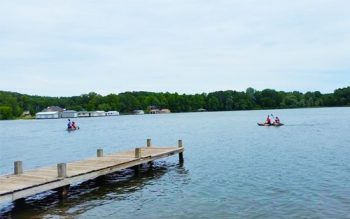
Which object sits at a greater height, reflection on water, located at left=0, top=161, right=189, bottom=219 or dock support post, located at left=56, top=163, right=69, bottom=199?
dock support post, located at left=56, top=163, right=69, bottom=199

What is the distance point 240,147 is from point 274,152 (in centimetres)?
552

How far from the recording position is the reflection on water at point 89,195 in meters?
17.1

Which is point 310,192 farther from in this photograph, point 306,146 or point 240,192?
point 306,146

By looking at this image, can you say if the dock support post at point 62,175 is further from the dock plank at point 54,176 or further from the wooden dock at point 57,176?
the dock plank at point 54,176

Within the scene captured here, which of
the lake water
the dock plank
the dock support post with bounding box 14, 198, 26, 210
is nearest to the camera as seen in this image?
→ the dock plank

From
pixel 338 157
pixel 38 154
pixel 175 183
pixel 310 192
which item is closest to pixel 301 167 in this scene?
pixel 338 157

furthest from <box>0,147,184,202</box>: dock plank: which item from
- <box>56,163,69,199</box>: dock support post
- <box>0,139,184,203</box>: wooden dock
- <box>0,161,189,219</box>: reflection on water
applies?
<box>0,161,189,219</box>: reflection on water

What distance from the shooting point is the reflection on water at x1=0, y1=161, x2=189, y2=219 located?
17.1 m

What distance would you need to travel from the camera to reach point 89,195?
65.8ft

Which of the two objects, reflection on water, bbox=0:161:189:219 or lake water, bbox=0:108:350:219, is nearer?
lake water, bbox=0:108:350:219

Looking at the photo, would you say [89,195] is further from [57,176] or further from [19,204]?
[19,204]

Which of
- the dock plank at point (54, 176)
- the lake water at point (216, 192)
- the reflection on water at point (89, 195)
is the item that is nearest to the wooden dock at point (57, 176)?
the dock plank at point (54, 176)

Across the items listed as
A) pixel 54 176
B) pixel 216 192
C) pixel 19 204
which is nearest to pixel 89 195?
pixel 54 176

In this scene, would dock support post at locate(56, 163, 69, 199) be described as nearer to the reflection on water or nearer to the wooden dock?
the wooden dock
